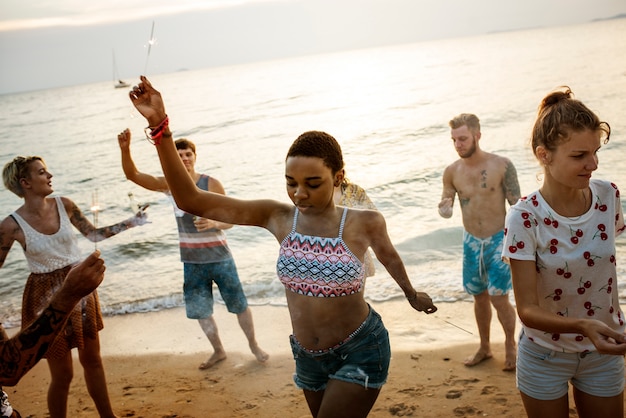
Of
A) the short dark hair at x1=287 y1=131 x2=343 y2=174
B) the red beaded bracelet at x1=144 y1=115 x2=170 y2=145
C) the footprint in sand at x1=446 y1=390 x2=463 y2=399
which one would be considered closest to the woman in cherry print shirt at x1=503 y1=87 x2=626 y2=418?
the short dark hair at x1=287 y1=131 x2=343 y2=174

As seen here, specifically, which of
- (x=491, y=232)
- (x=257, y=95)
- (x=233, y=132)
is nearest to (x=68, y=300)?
(x=491, y=232)

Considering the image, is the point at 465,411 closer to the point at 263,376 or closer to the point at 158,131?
the point at 263,376

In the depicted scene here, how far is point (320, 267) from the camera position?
300 cm

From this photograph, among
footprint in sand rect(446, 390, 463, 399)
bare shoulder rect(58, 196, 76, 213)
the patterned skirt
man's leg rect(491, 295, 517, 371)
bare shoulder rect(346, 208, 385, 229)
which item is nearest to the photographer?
bare shoulder rect(346, 208, 385, 229)

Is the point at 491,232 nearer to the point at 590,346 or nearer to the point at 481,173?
the point at 481,173

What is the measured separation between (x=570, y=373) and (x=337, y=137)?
2425 centimetres

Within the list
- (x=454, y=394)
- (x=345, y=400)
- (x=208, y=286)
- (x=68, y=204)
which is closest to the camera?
(x=345, y=400)

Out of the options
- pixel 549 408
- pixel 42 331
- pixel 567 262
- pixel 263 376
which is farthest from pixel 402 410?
pixel 42 331

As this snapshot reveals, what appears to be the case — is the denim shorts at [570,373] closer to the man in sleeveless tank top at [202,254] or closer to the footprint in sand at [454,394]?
the footprint in sand at [454,394]

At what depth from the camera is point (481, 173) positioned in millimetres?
5660

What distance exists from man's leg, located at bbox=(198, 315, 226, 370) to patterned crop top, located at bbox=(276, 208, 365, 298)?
130 inches

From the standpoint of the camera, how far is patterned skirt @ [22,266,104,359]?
4.55 meters

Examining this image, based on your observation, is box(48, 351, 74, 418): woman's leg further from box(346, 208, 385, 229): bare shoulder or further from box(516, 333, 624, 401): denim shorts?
box(516, 333, 624, 401): denim shorts

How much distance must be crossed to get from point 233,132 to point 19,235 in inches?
1058
